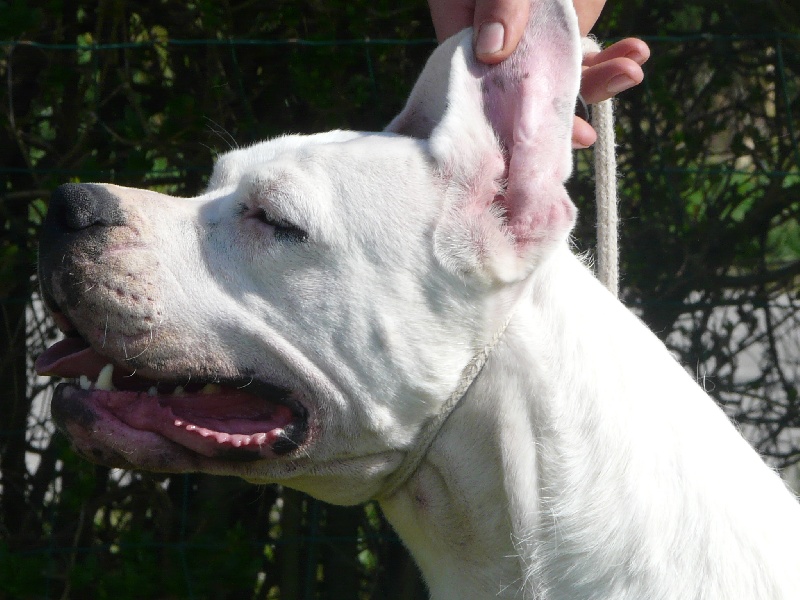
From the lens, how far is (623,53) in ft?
8.41

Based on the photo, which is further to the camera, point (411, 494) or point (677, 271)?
point (677, 271)

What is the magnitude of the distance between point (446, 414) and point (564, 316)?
1.04 ft

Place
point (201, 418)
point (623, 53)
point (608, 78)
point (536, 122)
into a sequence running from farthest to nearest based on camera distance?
point (623, 53) → point (608, 78) → point (201, 418) → point (536, 122)

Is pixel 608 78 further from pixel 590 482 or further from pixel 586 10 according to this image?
Answer: pixel 590 482

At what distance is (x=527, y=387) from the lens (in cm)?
205

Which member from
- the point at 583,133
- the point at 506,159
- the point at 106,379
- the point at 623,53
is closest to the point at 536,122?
the point at 506,159

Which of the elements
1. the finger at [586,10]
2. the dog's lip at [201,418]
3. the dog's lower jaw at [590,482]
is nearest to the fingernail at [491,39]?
the dog's lower jaw at [590,482]

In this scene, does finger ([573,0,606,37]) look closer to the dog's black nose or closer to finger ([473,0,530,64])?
finger ([473,0,530,64])

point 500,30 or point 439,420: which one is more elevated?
point 500,30

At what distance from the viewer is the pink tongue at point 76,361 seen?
2.17 meters

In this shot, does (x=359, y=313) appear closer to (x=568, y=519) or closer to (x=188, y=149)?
(x=568, y=519)

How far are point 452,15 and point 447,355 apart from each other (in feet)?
3.14

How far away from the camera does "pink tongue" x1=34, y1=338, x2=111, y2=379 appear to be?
7.11ft

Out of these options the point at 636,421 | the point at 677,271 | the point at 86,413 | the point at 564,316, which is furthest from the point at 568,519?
the point at 677,271
